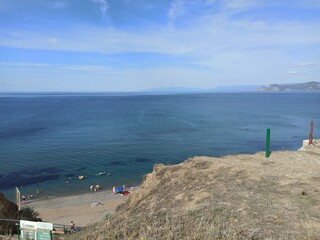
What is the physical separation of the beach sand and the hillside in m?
15.4

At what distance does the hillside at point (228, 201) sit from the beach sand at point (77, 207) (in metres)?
15.4

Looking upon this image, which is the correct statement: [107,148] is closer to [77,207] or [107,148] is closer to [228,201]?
[77,207]

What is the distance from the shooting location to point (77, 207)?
33875 mm

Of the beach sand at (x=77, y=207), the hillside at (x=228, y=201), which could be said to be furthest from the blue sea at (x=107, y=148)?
the hillside at (x=228, y=201)

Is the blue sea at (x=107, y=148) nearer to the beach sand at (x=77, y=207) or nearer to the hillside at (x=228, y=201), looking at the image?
the beach sand at (x=77, y=207)

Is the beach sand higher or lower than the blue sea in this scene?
lower

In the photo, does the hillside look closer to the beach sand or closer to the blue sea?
the beach sand

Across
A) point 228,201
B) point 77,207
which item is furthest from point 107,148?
point 228,201

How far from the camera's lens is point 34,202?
3541 cm

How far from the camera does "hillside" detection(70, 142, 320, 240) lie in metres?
9.32

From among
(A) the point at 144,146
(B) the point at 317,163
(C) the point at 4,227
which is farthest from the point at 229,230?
(A) the point at 144,146

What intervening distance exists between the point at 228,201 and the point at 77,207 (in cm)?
2632

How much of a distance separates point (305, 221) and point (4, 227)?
1359 cm

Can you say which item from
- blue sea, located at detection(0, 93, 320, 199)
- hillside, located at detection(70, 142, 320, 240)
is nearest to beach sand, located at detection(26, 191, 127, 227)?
blue sea, located at detection(0, 93, 320, 199)
